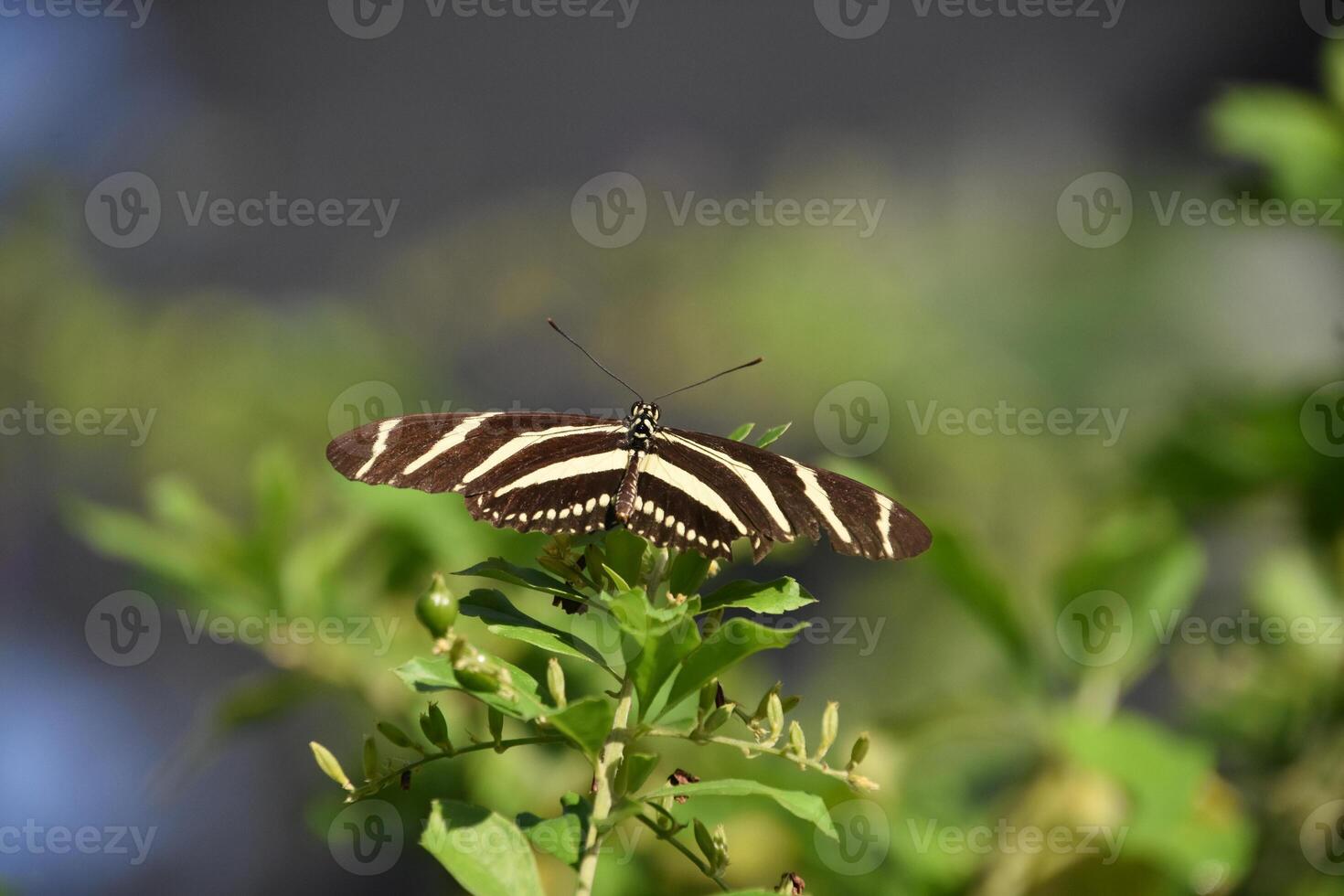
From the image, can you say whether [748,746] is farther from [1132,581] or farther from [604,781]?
[1132,581]

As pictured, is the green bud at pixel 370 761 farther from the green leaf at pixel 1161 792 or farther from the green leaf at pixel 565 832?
the green leaf at pixel 1161 792

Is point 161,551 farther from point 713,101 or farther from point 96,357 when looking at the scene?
point 713,101

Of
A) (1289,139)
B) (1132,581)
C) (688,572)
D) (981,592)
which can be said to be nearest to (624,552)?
(688,572)

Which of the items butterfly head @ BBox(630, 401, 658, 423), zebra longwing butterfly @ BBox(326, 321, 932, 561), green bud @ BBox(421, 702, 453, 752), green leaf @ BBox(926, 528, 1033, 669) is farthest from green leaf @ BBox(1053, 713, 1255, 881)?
green bud @ BBox(421, 702, 453, 752)

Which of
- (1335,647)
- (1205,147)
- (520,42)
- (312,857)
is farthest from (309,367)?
(1205,147)

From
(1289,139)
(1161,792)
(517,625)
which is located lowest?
(1161,792)

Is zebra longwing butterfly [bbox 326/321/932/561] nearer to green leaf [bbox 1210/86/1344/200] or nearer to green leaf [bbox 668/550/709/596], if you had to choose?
green leaf [bbox 668/550/709/596]

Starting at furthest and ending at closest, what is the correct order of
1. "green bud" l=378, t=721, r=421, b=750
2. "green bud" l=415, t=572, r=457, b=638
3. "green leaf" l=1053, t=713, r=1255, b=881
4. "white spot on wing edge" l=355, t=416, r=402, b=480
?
"green leaf" l=1053, t=713, r=1255, b=881
"white spot on wing edge" l=355, t=416, r=402, b=480
"green bud" l=378, t=721, r=421, b=750
"green bud" l=415, t=572, r=457, b=638
